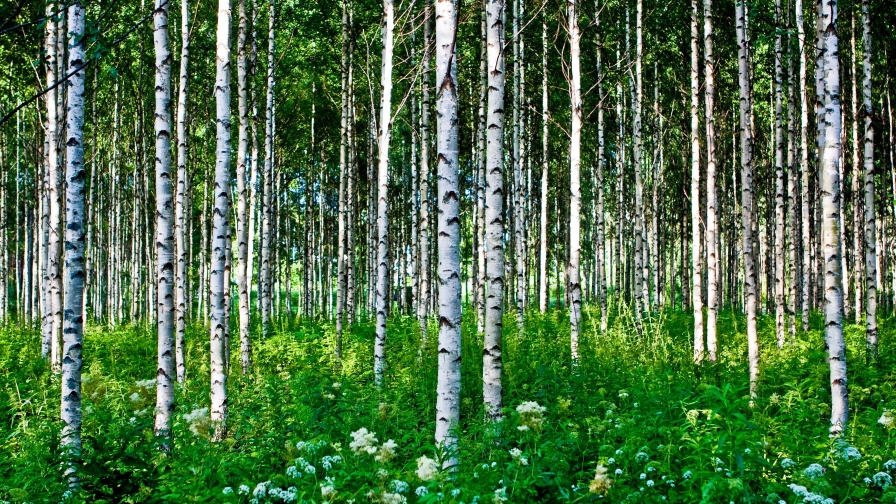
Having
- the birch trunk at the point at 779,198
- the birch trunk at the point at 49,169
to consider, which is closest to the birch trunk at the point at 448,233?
the birch trunk at the point at 49,169

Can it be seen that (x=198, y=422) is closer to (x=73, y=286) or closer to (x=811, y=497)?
(x=73, y=286)

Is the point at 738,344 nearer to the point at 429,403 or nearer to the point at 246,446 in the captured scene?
the point at 429,403

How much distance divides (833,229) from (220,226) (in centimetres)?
695

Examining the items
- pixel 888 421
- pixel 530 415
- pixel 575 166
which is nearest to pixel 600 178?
pixel 575 166

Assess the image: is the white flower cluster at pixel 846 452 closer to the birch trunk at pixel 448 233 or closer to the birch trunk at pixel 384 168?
the birch trunk at pixel 448 233

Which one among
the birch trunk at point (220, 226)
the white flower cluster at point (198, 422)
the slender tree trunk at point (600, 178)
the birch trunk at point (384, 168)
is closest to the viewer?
the white flower cluster at point (198, 422)

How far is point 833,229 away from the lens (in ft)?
20.6

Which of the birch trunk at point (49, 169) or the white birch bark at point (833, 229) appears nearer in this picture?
the white birch bark at point (833, 229)

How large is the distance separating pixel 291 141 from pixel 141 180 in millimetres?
6350

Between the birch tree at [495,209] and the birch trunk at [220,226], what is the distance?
3403 mm

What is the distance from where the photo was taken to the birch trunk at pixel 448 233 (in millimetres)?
5422

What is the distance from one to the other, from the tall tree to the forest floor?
426 mm

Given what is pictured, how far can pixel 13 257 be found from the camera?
37688 millimetres

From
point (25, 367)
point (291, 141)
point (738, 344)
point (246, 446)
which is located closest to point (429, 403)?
point (246, 446)
